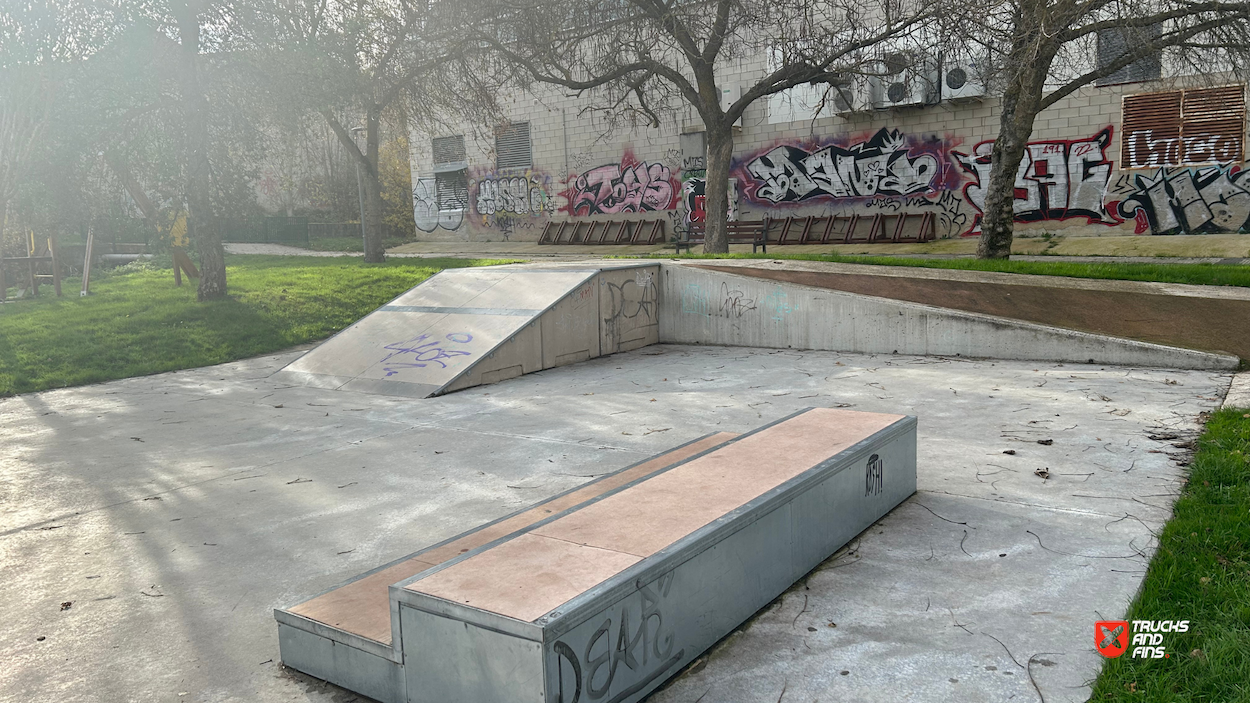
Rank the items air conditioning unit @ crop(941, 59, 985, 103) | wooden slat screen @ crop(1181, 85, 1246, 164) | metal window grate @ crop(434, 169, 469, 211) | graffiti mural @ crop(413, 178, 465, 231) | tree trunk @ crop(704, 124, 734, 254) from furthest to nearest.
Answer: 1. graffiti mural @ crop(413, 178, 465, 231)
2. metal window grate @ crop(434, 169, 469, 211)
3. air conditioning unit @ crop(941, 59, 985, 103)
4. wooden slat screen @ crop(1181, 85, 1246, 164)
5. tree trunk @ crop(704, 124, 734, 254)

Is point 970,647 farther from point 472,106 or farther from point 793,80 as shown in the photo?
point 472,106

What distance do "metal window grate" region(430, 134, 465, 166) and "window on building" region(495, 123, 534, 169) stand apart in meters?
1.88

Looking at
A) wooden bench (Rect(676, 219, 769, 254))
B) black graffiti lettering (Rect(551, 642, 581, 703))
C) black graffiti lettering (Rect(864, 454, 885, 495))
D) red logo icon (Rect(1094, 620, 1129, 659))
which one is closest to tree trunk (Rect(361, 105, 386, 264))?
wooden bench (Rect(676, 219, 769, 254))

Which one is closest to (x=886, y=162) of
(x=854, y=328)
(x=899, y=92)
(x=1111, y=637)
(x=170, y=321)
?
(x=899, y=92)

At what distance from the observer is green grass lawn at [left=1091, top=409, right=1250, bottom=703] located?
9.18ft

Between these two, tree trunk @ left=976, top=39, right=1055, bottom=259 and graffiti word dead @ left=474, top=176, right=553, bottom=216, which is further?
graffiti word dead @ left=474, top=176, right=553, bottom=216

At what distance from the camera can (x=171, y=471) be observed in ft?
21.2

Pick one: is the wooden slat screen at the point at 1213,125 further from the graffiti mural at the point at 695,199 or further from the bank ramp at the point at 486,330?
the bank ramp at the point at 486,330

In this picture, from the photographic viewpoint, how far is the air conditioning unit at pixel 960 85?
22.0m

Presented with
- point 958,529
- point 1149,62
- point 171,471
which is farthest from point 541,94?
point 958,529

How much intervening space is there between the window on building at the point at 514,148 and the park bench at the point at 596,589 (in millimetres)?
29067

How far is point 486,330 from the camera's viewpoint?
10.5m

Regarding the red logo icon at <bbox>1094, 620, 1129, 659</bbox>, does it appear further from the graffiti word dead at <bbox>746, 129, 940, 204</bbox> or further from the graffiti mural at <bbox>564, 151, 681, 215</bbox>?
the graffiti mural at <bbox>564, 151, 681, 215</bbox>

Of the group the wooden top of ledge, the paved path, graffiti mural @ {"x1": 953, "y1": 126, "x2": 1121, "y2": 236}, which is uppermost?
graffiti mural @ {"x1": 953, "y1": 126, "x2": 1121, "y2": 236}
